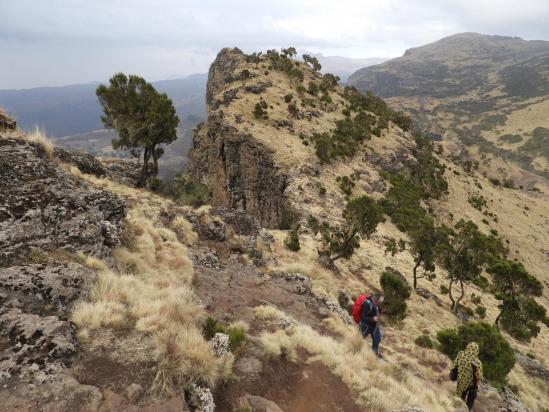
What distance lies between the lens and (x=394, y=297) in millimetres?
24562

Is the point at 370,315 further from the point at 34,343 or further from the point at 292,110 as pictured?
the point at 292,110

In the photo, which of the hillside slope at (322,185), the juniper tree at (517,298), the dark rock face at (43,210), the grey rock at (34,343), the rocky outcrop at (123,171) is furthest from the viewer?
the rocky outcrop at (123,171)

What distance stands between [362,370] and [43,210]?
32.5 feet

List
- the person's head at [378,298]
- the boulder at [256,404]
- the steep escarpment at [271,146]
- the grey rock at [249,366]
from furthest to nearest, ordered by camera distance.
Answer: the steep escarpment at [271,146] → the person's head at [378,298] → the grey rock at [249,366] → the boulder at [256,404]

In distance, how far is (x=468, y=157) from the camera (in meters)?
129

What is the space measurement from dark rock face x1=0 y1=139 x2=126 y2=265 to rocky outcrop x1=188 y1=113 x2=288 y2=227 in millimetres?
35562

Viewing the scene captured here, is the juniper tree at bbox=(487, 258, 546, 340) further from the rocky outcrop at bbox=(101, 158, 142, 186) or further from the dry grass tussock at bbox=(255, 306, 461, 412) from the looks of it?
the rocky outcrop at bbox=(101, 158, 142, 186)

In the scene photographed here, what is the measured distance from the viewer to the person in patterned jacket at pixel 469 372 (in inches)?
449

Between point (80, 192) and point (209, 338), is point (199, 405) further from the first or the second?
point (80, 192)

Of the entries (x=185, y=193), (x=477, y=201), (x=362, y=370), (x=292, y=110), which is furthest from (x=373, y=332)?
(x=477, y=201)

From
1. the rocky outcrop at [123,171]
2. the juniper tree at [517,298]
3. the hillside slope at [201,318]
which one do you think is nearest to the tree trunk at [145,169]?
the rocky outcrop at [123,171]

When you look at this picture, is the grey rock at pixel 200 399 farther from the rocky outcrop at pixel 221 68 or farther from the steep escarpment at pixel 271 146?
the rocky outcrop at pixel 221 68

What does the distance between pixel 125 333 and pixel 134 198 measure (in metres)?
16.4

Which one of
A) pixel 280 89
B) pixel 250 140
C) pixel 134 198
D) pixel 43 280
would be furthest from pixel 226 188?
pixel 43 280
